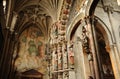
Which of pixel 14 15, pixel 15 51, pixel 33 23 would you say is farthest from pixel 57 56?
pixel 33 23

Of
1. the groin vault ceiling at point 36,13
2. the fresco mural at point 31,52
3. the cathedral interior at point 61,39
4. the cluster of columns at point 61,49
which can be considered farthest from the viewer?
the fresco mural at point 31,52

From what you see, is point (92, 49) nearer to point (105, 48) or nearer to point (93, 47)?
point (93, 47)

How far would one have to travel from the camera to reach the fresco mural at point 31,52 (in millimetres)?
13427

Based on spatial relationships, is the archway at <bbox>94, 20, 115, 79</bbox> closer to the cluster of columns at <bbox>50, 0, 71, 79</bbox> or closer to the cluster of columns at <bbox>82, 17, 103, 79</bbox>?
the cluster of columns at <bbox>50, 0, 71, 79</bbox>

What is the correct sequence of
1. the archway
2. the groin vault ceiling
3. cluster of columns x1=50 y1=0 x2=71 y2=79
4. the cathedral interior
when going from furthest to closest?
the groin vault ceiling, the archway, cluster of columns x1=50 y1=0 x2=71 y2=79, the cathedral interior

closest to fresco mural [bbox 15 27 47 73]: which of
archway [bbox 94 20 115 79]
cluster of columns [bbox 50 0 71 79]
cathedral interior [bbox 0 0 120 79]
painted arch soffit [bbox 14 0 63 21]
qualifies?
cathedral interior [bbox 0 0 120 79]

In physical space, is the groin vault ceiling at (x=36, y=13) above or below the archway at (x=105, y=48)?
above

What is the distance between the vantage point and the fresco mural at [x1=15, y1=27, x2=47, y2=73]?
13427 mm

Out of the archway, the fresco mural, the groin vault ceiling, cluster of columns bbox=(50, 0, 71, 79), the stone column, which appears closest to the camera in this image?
the stone column

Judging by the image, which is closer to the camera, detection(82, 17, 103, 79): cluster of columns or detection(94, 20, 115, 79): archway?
detection(82, 17, 103, 79): cluster of columns

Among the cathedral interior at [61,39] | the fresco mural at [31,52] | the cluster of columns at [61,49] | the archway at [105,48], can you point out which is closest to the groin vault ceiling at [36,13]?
the cathedral interior at [61,39]

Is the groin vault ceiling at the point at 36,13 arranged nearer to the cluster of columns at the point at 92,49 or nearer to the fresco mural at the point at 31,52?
the fresco mural at the point at 31,52

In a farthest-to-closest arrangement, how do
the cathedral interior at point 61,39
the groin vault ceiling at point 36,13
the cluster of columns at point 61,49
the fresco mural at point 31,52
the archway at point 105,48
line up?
the fresco mural at point 31,52
the groin vault ceiling at point 36,13
the archway at point 105,48
the cluster of columns at point 61,49
the cathedral interior at point 61,39

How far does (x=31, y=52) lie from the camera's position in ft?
46.6
